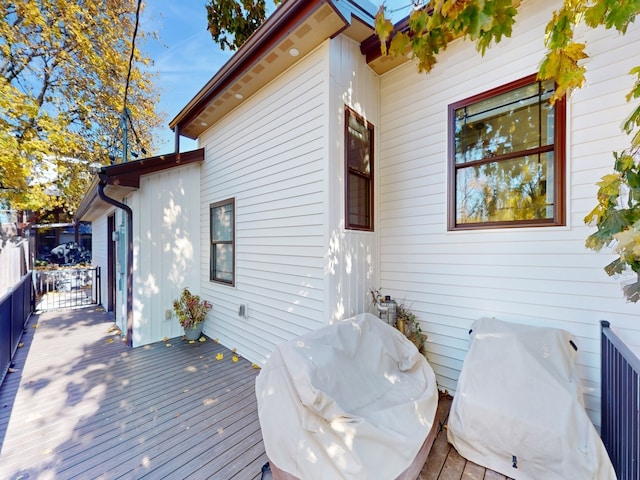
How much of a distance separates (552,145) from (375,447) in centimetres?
302

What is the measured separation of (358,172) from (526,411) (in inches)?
110

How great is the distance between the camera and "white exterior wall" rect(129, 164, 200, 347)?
4.55 meters

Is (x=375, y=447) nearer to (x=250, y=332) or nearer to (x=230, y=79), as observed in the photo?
(x=250, y=332)

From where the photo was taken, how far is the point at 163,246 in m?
4.86

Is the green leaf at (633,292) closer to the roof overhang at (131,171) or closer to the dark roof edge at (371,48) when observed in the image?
the dark roof edge at (371,48)

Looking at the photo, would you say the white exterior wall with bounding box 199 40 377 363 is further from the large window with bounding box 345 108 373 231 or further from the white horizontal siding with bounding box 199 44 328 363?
the large window with bounding box 345 108 373 231

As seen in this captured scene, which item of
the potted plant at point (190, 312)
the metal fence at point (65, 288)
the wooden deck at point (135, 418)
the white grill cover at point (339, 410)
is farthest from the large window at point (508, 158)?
the metal fence at point (65, 288)

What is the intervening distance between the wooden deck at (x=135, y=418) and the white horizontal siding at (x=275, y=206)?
76cm

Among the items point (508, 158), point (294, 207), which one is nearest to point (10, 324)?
point (294, 207)

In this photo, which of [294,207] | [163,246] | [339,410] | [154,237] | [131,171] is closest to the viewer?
[339,410]

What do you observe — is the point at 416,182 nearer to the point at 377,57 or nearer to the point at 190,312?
the point at 377,57

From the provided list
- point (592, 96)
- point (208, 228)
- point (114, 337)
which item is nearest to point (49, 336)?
point (114, 337)

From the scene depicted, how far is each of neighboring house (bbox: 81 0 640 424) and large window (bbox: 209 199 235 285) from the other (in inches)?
10.0

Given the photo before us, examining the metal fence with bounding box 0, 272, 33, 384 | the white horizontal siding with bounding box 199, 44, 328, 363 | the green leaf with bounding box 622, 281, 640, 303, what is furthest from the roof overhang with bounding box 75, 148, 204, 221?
the green leaf with bounding box 622, 281, 640, 303
